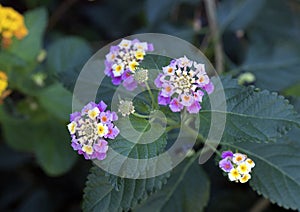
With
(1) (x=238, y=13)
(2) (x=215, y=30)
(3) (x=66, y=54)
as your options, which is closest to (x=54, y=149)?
(3) (x=66, y=54)

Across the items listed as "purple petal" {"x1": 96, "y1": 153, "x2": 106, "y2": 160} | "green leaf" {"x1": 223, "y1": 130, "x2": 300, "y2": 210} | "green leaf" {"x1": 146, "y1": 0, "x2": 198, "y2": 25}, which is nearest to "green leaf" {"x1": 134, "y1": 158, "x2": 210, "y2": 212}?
"green leaf" {"x1": 223, "y1": 130, "x2": 300, "y2": 210}

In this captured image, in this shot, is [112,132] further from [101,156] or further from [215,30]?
[215,30]

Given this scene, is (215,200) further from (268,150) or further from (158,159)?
(158,159)

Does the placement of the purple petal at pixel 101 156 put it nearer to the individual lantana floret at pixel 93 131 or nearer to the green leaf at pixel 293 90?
the individual lantana floret at pixel 93 131

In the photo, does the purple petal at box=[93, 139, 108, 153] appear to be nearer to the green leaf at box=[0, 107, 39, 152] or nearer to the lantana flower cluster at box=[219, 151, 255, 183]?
the lantana flower cluster at box=[219, 151, 255, 183]

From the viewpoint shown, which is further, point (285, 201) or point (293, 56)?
point (293, 56)

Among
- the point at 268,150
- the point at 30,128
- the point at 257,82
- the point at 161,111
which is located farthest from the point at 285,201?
the point at 30,128

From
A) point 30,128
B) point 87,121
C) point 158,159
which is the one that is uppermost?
point 87,121

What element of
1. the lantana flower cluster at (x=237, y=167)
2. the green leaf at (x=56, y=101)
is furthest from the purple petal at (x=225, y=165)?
the green leaf at (x=56, y=101)
